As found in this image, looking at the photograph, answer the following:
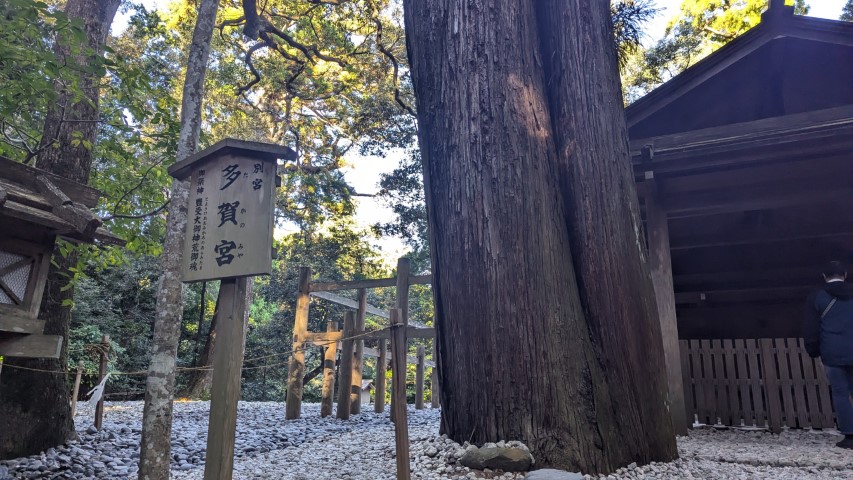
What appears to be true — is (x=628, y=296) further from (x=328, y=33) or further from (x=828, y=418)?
(x=328, y=33)

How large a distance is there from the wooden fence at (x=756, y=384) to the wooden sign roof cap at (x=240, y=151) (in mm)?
5930

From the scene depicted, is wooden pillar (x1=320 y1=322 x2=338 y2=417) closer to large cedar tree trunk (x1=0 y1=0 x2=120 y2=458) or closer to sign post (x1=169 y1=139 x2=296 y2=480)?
large cedar tree trunk (x1=0 y1=0 x2=120 y2=458)

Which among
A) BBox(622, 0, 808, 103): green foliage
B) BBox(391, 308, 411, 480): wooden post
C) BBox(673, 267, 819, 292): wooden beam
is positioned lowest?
BBox(391, 308, 411, 480): wooden post

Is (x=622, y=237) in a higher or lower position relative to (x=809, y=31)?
lower

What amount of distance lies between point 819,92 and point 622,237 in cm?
563

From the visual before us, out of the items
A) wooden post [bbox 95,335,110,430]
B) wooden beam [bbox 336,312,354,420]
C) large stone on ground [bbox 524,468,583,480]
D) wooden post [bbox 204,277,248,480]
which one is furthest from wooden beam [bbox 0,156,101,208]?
wooden beam [bbox 336,312,354,420]

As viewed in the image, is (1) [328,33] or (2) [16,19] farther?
(1) [328,33]

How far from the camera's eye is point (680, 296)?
31.3ft

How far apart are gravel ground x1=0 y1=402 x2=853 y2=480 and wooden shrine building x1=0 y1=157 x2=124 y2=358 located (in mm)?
1624

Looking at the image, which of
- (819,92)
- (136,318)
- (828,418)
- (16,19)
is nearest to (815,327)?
(828,418)

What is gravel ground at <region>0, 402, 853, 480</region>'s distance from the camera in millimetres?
3439

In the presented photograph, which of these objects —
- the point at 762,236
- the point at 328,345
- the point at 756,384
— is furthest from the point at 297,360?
the point at 762,236

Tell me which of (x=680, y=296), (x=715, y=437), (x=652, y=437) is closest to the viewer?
(x=652, y=437)

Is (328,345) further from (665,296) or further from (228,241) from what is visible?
(228,241)
